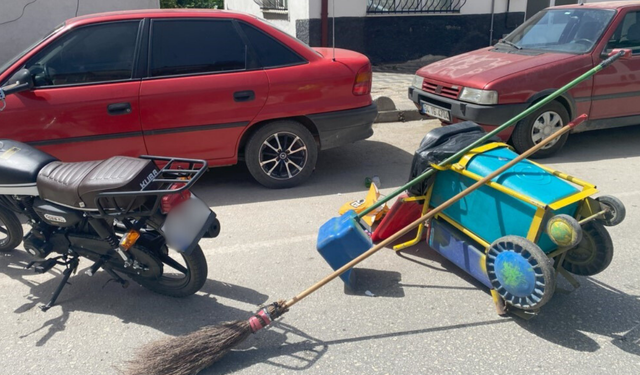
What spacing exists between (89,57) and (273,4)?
8.61 m

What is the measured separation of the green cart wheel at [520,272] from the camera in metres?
2.87

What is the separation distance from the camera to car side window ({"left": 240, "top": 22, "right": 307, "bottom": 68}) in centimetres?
524

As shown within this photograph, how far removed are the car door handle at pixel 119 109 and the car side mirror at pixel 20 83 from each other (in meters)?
0.64

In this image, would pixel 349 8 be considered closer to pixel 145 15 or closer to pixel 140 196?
pixel 145 15

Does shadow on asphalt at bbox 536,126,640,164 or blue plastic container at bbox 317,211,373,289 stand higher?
blue plastic container at bbox 317,211,373,289

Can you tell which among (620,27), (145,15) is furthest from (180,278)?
(620,27)

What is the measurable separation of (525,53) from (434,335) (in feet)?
15.6

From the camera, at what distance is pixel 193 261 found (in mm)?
3322

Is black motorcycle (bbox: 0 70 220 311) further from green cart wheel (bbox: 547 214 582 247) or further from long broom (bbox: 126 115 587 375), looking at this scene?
green cart wheel (bbox: 547 214 582 247)

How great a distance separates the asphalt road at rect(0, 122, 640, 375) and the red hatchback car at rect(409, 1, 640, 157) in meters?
1.98

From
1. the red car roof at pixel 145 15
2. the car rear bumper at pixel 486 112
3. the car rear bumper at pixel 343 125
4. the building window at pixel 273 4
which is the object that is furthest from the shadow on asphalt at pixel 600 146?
the building window at pixel 273 4

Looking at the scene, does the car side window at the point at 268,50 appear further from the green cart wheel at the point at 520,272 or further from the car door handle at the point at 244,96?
the green cart wheel at the point at 520,272

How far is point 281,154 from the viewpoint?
5453mm

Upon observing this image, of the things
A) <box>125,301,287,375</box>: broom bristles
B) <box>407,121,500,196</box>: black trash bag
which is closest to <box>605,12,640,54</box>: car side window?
<box>407,121,500,196</box>: black trash bag
